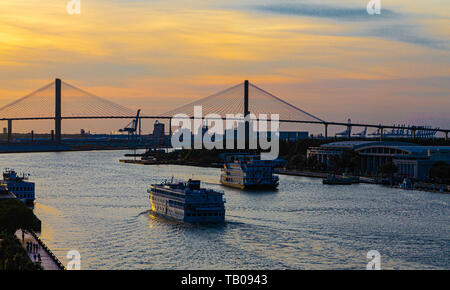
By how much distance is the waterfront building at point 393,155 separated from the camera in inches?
1102

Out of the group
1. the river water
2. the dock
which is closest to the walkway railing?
the dock

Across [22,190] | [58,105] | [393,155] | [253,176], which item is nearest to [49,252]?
[22,190]

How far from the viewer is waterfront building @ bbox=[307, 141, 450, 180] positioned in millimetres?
27984

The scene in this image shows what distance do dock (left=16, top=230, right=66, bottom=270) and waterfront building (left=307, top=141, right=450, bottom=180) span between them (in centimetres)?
1958

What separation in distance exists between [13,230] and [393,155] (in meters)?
22.2

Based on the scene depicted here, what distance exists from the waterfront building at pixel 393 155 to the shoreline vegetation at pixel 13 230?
19368 mm

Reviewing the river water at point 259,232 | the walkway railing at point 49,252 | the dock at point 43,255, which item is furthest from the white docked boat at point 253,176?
the walkway railing at point 49,252

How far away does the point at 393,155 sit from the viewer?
30.2 meters

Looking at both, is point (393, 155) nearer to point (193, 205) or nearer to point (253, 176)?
point (253, 176)

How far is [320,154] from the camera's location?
119 feet

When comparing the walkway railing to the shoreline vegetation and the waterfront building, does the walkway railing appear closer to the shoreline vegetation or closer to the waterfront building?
the shoreline vegetation
